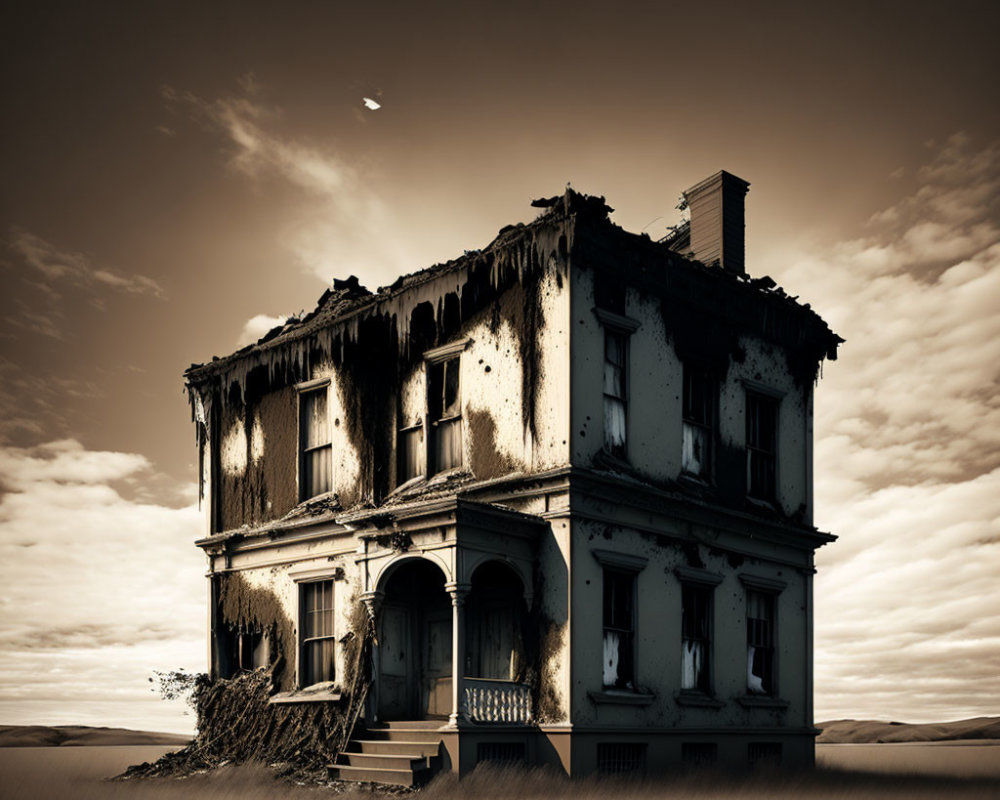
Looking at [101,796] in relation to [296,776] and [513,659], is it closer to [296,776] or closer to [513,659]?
[296,776]

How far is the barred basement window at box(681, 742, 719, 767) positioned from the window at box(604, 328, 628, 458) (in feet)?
17.2

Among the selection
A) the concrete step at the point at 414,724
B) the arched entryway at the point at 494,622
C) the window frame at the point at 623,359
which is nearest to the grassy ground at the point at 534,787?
the concrete step at the point at 414,724

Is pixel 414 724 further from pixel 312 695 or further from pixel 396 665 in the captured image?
pixel 312 695

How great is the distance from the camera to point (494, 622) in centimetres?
1809

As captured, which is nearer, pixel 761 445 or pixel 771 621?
pixel 771 621

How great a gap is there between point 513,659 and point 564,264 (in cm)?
647

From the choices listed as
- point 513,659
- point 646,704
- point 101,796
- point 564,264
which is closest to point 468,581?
point 513,659

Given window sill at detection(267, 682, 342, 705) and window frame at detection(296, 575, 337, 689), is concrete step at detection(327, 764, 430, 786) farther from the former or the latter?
window frame at detection(296, 575, 337, 689)

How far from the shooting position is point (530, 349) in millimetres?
18000

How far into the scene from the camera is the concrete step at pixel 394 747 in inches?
625

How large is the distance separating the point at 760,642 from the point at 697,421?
183 inches

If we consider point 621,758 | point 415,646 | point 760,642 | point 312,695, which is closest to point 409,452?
point 415,646

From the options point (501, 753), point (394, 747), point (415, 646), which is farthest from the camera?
point (415, 646)

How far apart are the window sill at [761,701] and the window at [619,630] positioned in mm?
3427
